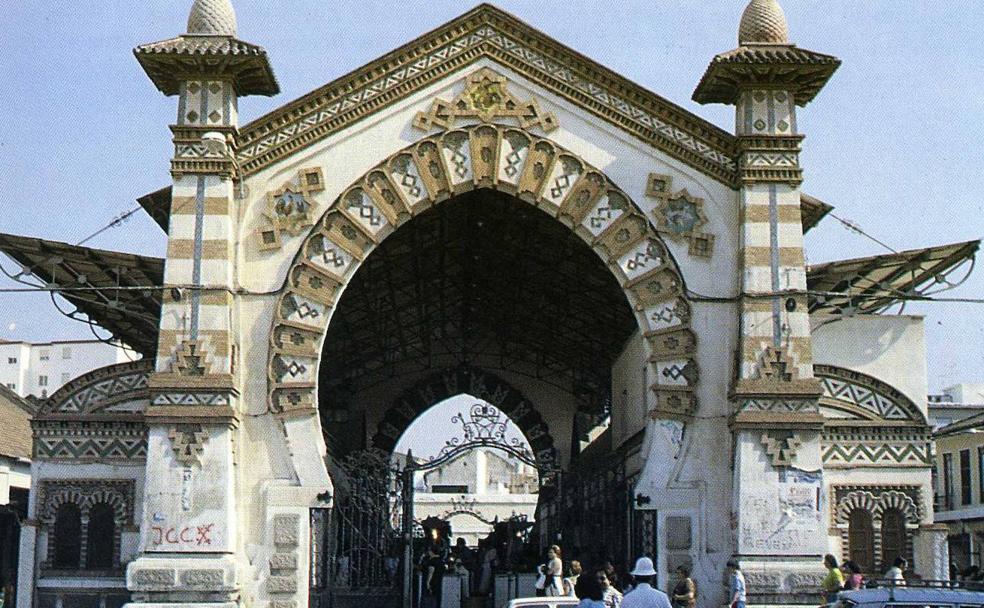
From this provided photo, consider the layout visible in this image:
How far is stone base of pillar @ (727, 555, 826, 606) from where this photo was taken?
75.1 ft

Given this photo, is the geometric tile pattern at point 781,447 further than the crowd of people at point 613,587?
Yes

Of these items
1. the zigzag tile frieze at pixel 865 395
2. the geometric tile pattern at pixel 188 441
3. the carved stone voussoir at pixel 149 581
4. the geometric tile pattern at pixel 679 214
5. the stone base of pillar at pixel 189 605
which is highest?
the geometric tile pattern at pixel 679 214

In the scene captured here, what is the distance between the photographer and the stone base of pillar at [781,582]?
22.9 metres

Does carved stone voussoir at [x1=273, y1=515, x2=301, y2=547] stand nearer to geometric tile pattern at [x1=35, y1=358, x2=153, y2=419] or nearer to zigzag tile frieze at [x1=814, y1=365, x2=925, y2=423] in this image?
geometric tile pattern at [x1=35, y1=358, x2=153, y2=419]

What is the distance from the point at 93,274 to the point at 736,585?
Answer: 12981 mm

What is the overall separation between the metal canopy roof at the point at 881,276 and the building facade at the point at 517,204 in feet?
0.29

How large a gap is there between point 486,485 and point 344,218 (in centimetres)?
5663

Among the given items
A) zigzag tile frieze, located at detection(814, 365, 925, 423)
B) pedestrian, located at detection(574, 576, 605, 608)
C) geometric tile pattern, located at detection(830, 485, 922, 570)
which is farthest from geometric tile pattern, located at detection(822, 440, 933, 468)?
pedestrian, located at detection(574, 576, 605, 608)

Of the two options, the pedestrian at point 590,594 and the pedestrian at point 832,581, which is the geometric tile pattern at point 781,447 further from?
the pedestrian at point 590,594

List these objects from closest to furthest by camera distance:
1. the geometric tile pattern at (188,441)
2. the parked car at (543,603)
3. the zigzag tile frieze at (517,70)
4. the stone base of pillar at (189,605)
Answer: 1. the parked car at (543,603)
2. the stone base of pillar at (189,605)
3. the geometric tile pattern at (188,441)
4. the zigzag tile frieze at (517,70)

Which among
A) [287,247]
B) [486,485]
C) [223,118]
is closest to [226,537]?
[287,247]

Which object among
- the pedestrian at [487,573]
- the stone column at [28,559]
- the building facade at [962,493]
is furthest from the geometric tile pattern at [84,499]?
the building facade at [962,493]

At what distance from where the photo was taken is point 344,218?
24.6m

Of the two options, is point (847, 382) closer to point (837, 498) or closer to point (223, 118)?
point (837, 498)
